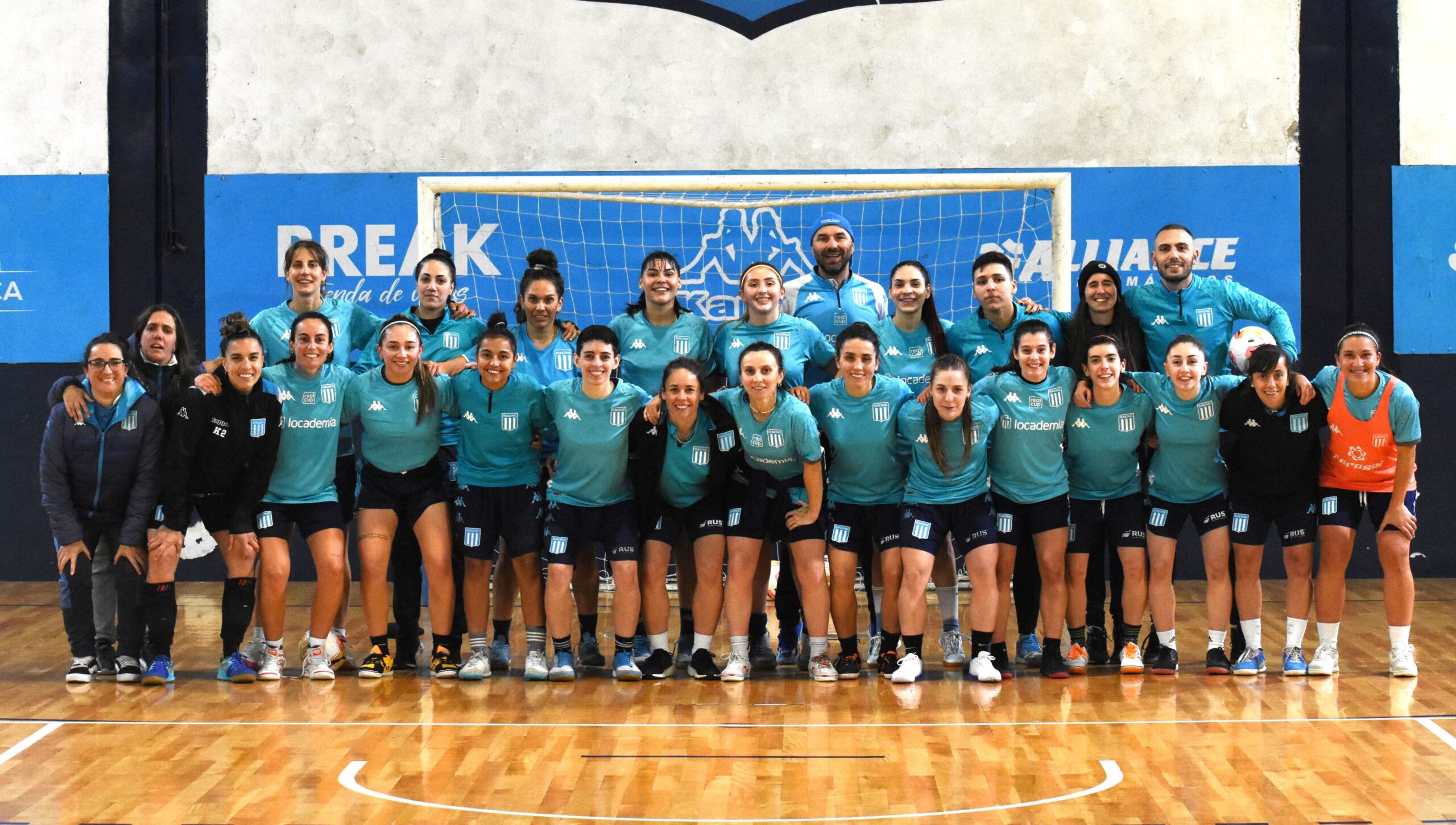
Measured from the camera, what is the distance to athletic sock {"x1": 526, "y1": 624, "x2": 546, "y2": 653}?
17.3 ft

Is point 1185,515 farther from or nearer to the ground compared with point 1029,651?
farther from the ground

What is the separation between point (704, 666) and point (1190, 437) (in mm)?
2038

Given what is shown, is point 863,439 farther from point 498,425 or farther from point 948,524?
point 498,425

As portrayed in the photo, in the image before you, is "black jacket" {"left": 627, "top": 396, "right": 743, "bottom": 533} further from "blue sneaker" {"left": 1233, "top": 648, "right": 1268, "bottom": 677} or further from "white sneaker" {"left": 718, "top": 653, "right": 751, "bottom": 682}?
"blue sneaker" {"left": 1233, "top": 648, "right": 1268, "bottom": 677}

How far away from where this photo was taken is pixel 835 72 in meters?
7.91

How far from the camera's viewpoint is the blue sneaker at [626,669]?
5176mm

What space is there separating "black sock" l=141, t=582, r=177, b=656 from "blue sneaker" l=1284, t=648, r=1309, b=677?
4187 millimetres

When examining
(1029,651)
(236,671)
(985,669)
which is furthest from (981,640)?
(236,671)

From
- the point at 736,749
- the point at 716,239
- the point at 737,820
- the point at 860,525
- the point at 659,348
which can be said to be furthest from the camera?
the point at 716,239

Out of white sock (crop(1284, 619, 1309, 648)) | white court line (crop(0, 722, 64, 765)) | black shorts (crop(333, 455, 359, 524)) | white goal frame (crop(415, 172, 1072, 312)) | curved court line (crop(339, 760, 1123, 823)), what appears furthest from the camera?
white goal frame (crop(415, 172, 1072, 312))

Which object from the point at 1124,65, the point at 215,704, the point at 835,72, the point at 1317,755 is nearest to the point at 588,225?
the point at 835,72

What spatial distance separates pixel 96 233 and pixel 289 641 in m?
3.23

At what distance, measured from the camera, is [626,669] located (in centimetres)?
518

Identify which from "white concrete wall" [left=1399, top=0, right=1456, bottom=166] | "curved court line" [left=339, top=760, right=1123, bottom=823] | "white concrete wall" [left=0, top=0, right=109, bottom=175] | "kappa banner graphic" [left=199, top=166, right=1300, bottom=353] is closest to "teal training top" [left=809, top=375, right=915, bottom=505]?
"curved court line" [left=339, top=760, right=1123, bottom=823]
